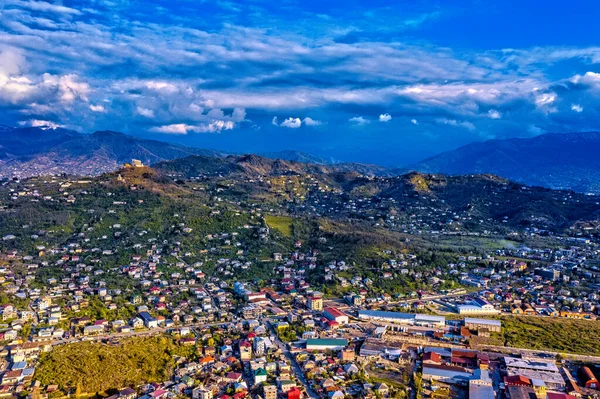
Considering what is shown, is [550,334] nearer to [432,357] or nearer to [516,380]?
[516,380]

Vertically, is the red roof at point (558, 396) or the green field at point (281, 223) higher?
the green field at point (281, 223)

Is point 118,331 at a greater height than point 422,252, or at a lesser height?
lesser

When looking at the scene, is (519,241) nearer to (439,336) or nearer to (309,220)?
(309,220)

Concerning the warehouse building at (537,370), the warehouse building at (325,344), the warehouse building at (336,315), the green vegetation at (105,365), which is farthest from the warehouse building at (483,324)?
the green vegetation at (105,365)

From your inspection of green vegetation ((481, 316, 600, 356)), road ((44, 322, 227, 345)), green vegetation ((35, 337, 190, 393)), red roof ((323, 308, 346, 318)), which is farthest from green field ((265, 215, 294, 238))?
green vegetation ((35, 337, 190, 393))

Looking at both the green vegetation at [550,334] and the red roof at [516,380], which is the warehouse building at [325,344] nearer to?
the red roof at [516,380]

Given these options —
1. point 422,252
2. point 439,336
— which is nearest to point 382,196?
point 422,252

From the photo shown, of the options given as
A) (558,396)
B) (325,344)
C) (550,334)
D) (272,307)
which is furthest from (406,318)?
(558,396)

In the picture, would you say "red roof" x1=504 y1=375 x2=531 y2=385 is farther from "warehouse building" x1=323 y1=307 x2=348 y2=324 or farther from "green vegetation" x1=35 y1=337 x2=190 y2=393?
"green vegetation" x1=35 y1=337 x2=190 y2=393
